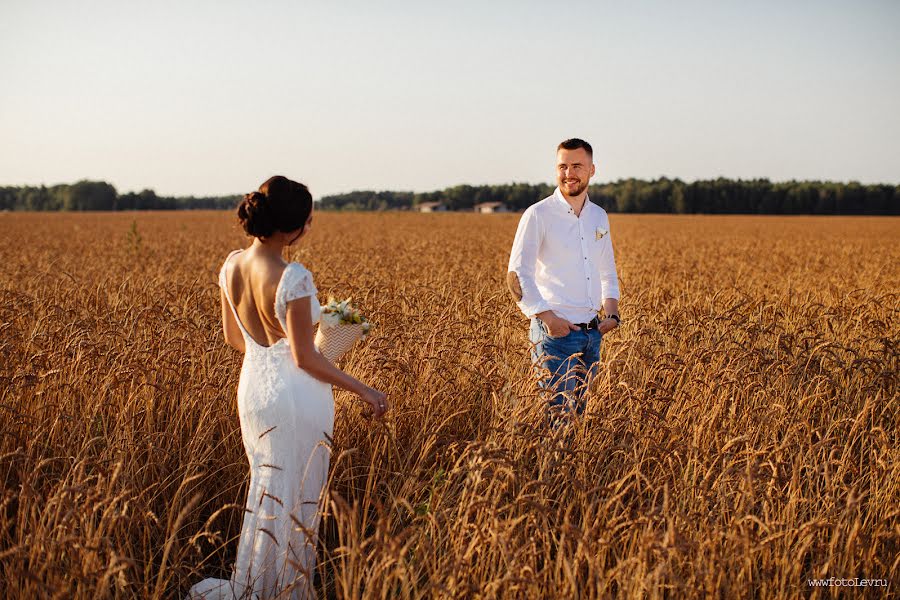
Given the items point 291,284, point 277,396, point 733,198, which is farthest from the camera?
point 733,198

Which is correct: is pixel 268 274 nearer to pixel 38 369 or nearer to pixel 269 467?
pixel 269 467

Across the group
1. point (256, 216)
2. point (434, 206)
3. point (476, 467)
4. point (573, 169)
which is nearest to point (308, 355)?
point (256, 216)

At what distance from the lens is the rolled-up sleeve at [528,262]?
4047 mm

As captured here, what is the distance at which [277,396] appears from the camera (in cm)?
264

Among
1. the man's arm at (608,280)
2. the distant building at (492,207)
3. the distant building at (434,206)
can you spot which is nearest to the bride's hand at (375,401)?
the man's arm at (608,280)

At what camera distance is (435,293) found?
740 cm

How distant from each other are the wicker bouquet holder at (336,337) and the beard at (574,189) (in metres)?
1.90

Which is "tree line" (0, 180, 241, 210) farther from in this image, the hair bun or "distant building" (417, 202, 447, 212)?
the hair bun

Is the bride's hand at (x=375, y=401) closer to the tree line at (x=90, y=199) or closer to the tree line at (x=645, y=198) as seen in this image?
the tree line at (x=645, y=198)

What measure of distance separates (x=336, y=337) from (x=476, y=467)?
32.2 inches

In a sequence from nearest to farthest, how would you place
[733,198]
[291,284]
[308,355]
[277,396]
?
[291,284]
[308,355]
[277,396]
[733,198]

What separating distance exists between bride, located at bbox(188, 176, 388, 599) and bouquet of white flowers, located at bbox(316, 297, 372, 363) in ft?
0.56

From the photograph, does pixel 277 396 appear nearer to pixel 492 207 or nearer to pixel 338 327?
pixel 338 327

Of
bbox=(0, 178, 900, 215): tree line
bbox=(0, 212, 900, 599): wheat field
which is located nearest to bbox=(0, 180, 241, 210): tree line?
bbox=(0, 178, 900, 215): tree line
